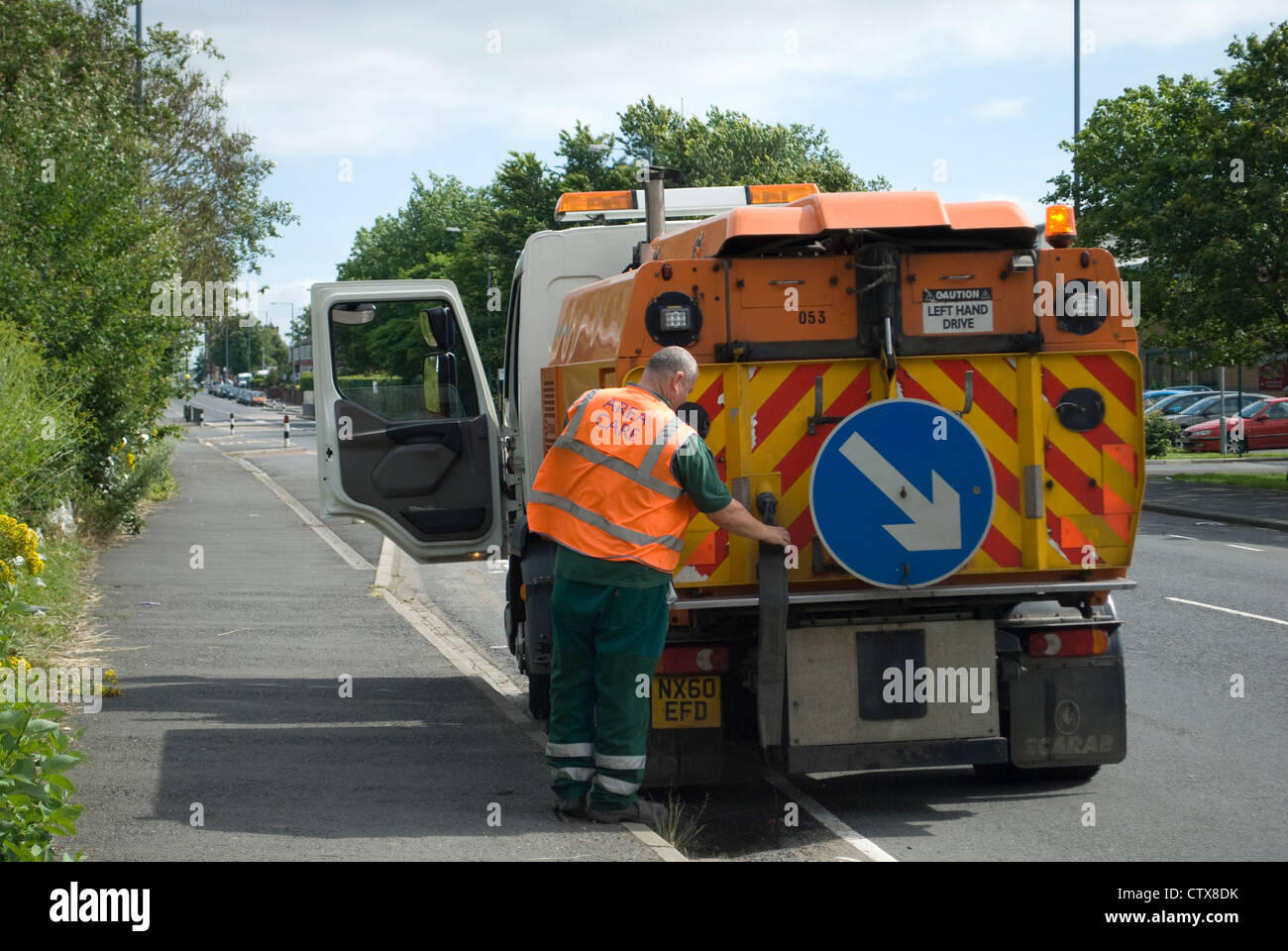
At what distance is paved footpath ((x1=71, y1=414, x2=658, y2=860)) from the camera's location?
5.50m

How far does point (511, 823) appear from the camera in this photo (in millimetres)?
5809

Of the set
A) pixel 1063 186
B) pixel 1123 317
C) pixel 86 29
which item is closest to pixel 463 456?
pixel 1123 317

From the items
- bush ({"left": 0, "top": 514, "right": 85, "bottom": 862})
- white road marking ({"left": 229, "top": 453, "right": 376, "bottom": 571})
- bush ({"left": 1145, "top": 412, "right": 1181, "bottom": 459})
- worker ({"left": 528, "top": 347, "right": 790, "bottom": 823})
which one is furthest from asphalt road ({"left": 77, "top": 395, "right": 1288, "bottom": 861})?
bush ({"left": 1145, "top": 412, "right": 1181, "bottom": 459})

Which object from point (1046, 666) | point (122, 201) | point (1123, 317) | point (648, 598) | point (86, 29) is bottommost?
point (1046, 666)

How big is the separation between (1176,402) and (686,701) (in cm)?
4097

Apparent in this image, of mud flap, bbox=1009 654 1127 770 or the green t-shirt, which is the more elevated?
the green t-shirt

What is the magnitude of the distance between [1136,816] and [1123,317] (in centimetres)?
216

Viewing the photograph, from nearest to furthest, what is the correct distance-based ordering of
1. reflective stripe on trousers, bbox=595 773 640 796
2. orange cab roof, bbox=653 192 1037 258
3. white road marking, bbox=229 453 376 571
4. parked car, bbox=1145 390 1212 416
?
reflective stripe on trousers, bbox=595 773 640 796
orange cab roof, bbox=653 192 1037 258
white road marking, bbox=229 453 376 571
parked car, bbox=1145 390 1212 416

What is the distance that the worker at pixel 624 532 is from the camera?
5711 millimetres

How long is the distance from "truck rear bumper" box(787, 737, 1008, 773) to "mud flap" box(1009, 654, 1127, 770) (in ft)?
0.69

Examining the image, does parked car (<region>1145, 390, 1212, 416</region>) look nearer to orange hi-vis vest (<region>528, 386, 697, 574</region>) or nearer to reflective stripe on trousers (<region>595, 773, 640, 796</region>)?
orange hi-vis vest (<region>528, 386, 697, 574</region>)

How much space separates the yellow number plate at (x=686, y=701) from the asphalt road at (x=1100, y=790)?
0.44 metres

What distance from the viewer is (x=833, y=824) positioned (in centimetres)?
623
